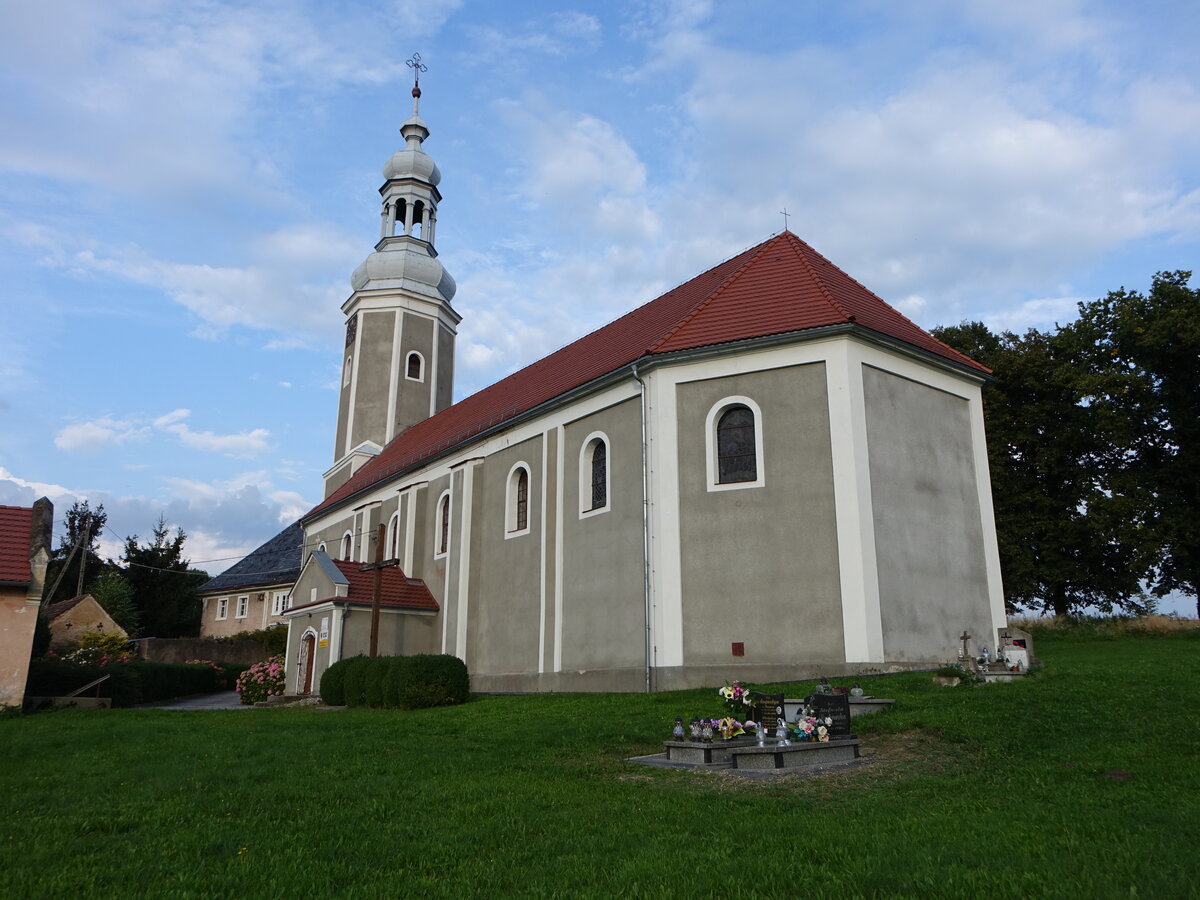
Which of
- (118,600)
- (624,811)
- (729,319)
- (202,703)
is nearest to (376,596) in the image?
(202,703)

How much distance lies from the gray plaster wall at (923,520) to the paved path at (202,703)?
59.8 feet

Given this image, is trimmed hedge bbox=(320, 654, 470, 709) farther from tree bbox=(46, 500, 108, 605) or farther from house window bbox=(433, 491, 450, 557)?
tree bbox=(46, 500, 108, 605)

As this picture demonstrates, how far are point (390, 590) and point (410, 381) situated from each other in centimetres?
1339

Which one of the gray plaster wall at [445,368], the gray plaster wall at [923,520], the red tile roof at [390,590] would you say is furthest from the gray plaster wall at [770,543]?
the gray plaster wall at [445,368]

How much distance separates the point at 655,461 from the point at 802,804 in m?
11.3

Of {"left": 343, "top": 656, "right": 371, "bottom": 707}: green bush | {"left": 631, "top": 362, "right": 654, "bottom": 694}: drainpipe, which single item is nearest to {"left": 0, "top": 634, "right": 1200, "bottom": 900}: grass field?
{"left": 631, "top": 362, "right": 654, "bottom": 694}: drainpipe

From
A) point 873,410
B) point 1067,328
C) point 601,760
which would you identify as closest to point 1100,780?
point 601,760

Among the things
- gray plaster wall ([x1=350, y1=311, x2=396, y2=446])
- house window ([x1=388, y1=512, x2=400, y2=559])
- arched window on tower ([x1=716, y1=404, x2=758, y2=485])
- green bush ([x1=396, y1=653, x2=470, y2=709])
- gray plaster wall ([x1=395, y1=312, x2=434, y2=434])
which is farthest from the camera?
gray plaster wall ([x1=395, y1=312, x2=434, y2=434])

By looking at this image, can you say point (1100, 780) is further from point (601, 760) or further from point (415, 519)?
point (415, 519)

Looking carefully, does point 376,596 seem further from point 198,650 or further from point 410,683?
point 198,650

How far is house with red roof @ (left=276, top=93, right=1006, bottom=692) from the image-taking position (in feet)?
53.9

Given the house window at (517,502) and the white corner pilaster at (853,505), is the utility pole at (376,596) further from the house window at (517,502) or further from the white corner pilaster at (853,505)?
the white corner pilaster at (853,505)

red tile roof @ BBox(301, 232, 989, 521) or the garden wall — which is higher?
red tile roof @ BBox(301, 232, 989, 521)

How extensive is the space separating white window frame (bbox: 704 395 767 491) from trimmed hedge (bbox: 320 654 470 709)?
6883 millimetres
